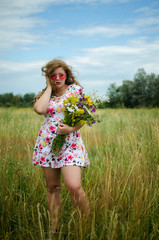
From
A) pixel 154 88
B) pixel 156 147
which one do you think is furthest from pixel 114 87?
pixel 156 147

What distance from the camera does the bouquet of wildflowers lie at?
195 cm

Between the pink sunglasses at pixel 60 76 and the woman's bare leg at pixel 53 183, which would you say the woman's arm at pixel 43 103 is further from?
the woman's bare leg at pixel 53 183

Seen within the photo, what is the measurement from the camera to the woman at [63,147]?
74.4 inches

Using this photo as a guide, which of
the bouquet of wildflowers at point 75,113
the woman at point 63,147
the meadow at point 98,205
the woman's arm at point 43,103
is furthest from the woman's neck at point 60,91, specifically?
the meadow at point 98,205

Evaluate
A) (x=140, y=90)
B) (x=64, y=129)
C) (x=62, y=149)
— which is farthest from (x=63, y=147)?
(x=140, y=90)

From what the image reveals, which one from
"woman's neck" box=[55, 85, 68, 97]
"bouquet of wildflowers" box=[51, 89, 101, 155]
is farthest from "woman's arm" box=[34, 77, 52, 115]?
"bouquet of wildflowers" box=[51, 89, 101, 155]

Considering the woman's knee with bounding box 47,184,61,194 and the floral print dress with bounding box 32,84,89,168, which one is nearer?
the floral print dress with bounding box 32,84,89,168

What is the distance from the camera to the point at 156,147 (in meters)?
3.41

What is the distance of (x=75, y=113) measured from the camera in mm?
1956

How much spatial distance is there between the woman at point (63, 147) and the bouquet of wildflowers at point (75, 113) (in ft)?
0.20

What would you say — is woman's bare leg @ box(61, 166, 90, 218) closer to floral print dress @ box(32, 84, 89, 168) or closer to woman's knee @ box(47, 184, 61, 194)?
floral print dress @ box(32, 84, 89, 168)

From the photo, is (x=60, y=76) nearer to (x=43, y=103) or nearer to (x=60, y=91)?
(x=60, y=91)

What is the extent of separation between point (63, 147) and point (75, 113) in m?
0.36

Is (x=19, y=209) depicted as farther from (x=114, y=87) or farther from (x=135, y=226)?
(x=114, y=87)
